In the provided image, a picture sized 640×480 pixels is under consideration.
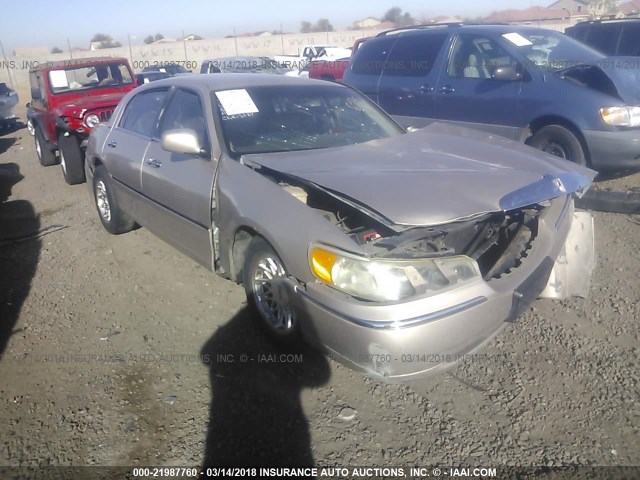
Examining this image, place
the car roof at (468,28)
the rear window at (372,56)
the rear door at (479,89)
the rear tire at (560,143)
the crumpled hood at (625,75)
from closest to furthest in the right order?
the crumpled hood at (625,75), the rear tire at (560,143), the rear door at (479,89), the car roof at (468,28), the rear window at (372,56)

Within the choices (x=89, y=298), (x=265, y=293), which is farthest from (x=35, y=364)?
(x=265, y=293)

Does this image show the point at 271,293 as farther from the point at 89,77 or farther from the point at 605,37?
the point at 605,37

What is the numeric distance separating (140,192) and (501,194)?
2.90 meters

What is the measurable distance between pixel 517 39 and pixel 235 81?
3652mm

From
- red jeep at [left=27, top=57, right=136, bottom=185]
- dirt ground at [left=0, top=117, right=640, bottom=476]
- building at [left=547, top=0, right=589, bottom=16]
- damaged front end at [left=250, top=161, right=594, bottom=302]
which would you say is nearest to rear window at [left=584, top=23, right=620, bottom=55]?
dirt ground at [left=0, top=117, right=640, bottom=476]

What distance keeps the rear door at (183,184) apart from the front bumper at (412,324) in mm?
1140

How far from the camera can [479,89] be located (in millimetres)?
5938

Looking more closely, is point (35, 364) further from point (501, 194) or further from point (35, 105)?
point (35, 105)

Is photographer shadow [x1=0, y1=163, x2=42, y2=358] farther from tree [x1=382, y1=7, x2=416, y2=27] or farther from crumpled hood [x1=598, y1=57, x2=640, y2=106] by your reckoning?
tree [x1=382, y1=7, x2=416, y2=27]

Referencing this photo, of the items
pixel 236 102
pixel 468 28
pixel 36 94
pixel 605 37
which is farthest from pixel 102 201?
pixel 605 37

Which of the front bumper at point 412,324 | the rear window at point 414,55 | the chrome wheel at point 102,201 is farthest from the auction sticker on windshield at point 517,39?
the chrome wheel at point 102,201

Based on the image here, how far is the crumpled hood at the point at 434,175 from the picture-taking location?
2.50 m

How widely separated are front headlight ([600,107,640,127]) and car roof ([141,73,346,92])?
2.68 m

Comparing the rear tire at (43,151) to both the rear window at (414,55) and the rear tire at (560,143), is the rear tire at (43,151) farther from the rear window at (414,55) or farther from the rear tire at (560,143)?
the rear tire at (560,143)
